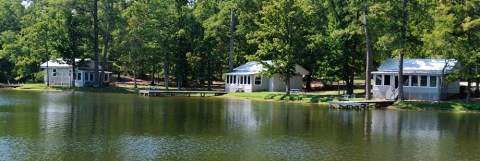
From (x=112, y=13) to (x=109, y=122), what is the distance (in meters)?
38.5

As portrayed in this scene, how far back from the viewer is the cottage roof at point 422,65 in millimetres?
47094

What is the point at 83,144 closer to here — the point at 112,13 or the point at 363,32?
the point at 363,32

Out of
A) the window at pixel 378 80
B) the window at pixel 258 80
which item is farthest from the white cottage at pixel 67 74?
the window at pixel 378 80

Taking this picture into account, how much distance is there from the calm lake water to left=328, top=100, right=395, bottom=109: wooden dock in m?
3.74

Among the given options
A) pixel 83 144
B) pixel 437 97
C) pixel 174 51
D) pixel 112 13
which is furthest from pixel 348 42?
pixel 83 144

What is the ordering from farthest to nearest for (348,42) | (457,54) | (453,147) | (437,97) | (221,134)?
(348,42), (437,97), (457,54), (221,134), (453,147)

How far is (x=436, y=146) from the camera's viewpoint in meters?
23.8

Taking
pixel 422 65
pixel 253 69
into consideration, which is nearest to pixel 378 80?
pixel 422 65

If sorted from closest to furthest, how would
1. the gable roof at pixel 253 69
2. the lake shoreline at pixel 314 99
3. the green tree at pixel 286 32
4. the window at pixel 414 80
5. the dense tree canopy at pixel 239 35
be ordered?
the lake shoreline at pixel 314 99, the dense tree canopy at pixel 239 35, the window at pixel 414 80, the green tree at pixel 286 32, the gable roof at pixel 253 69

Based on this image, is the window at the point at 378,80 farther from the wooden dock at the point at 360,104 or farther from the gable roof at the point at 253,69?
the gable roof at the point at 253,69

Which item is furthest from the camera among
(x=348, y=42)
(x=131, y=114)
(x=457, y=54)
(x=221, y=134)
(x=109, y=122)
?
(x=348, y=42)

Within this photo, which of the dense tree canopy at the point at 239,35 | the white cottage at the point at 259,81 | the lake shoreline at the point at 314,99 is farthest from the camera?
the white cottage at the point at 259,81

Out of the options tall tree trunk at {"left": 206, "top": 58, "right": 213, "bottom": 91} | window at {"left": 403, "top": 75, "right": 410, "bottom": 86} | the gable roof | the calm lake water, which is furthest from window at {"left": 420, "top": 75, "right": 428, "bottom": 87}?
tall tree trunk at {"left": 206, "top": 58, "right": 213, "bottom": 91}

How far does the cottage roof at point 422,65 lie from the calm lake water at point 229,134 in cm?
833
